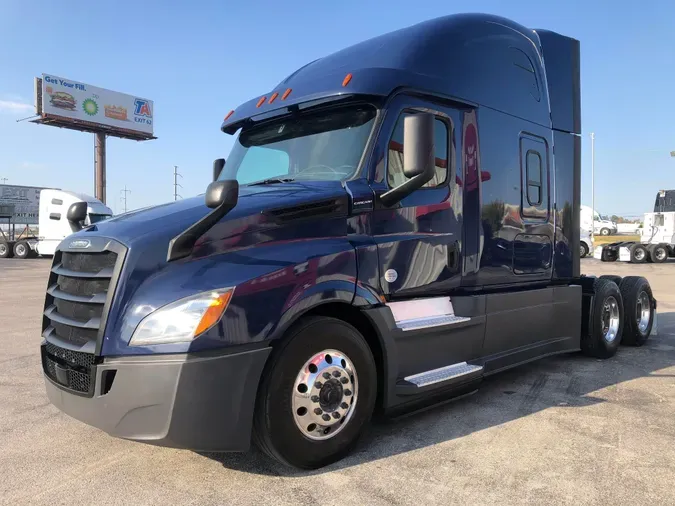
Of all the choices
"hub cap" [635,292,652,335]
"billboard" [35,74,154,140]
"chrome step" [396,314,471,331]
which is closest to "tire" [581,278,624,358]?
"hub cap" [635,292,652,335]

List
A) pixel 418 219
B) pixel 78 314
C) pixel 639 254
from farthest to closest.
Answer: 1. pixel 639 254
2. pixel 418 219
3. pixel 78 314

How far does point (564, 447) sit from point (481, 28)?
3625 mm

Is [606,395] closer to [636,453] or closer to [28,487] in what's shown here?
[636,453]

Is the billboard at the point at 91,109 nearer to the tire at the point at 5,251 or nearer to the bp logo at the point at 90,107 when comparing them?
the bp logo at the point at 90,107

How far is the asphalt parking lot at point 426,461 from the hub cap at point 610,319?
1.61m

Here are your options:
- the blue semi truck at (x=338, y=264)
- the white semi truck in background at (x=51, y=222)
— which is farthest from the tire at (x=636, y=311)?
the white semi truck in background at (x=51, y=222)

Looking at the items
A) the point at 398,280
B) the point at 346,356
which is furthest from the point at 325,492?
the point at 398,280

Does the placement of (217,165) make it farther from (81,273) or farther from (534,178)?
(534,178)

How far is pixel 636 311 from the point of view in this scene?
712 cm

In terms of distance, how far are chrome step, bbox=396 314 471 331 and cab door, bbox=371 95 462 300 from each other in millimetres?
190

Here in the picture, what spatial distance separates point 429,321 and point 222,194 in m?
1.97

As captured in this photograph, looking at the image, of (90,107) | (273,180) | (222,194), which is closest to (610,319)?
(273,180)

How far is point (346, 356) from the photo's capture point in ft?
11.2

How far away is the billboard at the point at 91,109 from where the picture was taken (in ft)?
152
